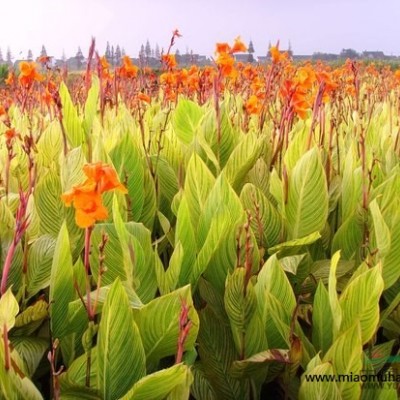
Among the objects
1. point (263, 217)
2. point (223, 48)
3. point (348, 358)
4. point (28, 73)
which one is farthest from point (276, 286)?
point (28, 73)

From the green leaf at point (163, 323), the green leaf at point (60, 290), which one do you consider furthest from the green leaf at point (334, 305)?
the green leaf at point (60, 290)

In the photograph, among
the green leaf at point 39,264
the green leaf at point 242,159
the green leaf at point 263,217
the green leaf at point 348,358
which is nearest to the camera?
the green leaf at point 348,358

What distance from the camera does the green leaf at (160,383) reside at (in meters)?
0.80

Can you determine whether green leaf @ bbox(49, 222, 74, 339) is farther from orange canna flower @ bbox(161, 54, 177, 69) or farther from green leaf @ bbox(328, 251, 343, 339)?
orange canna flower @ bbox(161, 54, 177, 69)

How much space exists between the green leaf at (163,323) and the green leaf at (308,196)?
48 centimetres

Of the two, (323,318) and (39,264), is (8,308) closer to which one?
(39,264)

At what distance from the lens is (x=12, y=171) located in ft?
5.08

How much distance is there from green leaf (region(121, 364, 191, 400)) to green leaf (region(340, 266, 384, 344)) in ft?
1.14

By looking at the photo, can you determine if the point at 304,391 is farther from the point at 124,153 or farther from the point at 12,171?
the point at 12,171

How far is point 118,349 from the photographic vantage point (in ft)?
2.84

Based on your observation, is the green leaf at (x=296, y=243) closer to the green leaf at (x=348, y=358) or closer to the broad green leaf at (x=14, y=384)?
the green leaf at (x=348, y=358)

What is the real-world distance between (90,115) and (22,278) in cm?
77

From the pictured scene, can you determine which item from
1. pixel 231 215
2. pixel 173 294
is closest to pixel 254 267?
pixel 231 215

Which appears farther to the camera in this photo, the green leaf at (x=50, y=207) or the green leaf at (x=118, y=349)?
the green leaf at (x=50, y=207)
